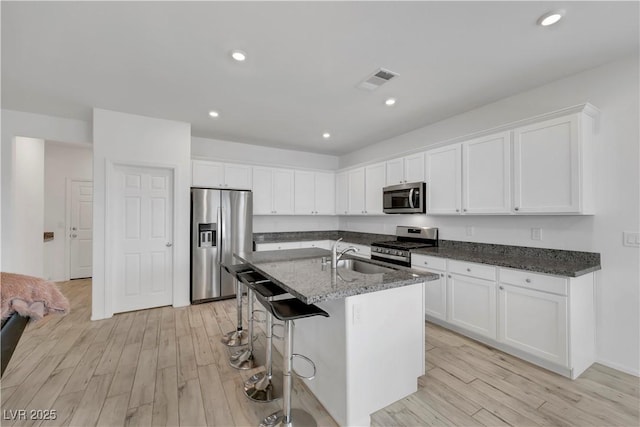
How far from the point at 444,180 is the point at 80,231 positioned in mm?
6846

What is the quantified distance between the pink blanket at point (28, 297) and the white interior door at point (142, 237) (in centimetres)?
269

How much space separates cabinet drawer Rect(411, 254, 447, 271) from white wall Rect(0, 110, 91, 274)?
16.4 ft

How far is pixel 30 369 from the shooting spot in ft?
7.51

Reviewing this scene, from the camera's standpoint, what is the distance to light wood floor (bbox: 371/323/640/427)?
1.74 m

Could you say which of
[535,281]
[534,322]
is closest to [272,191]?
[535,281]

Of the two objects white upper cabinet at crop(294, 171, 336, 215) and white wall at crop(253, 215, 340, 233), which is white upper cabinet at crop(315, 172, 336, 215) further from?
white wall at crop(253, 215, 340, 233)

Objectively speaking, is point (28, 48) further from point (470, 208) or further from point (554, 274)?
point (554, 274)

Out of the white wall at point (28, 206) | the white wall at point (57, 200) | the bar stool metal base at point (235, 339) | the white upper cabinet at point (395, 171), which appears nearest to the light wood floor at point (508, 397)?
the bar stool metal base at point (235, 339)

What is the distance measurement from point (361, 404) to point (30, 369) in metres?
2.82

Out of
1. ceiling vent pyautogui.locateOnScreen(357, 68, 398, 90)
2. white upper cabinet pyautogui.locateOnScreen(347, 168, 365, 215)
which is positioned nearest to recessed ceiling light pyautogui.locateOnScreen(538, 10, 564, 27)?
ceiling vent pyautogui.locateOnScreen(357, 68, 398, 90)

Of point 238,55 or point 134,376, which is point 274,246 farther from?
point 238,55

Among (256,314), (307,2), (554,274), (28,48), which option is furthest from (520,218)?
(28,48)

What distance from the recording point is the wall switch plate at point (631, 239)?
2.22 metres

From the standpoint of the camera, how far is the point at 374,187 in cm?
457
